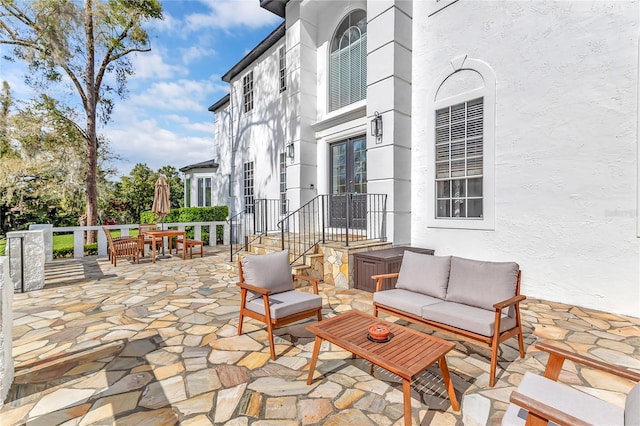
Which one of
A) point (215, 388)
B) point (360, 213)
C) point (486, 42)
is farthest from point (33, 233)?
point (486, 42)

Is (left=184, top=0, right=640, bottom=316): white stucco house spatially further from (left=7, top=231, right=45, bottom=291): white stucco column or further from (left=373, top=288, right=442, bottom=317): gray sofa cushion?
(left=7, top=231, right=45, bottom=291): white stucco column

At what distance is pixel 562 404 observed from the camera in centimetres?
167

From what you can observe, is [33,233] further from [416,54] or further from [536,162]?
[536,162]

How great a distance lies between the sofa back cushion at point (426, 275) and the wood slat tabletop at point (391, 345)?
1099 mm

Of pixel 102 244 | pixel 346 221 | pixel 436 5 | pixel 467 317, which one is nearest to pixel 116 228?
pixel 102 244

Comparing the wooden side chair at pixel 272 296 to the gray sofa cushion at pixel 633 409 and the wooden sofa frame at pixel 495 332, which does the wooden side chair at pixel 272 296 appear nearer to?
the wooden sofa frame at pixel 495 332

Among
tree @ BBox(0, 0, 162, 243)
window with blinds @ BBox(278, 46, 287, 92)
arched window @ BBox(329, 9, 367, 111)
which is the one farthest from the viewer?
tree @ BBox(0, 0, 162, 243)

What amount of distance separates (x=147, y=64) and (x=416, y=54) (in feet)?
36.1

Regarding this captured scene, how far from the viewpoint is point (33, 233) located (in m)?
5.92

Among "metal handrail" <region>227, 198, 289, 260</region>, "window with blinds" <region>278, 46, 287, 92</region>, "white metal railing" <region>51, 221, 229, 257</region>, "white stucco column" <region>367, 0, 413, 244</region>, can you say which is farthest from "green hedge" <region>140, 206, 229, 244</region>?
"white stucco column" <region>367, 0, 413, 244</region>

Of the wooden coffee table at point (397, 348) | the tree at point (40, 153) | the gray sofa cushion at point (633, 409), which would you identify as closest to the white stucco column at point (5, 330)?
the wooden coffee table at point (397, 348)

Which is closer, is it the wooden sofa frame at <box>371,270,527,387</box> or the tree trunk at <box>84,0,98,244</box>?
the wooden sofa frame at <box>371,270,527,387</box>

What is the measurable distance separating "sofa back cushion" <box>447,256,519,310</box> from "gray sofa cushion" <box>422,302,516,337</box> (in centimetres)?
10

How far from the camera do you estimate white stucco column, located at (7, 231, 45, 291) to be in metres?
5.70
